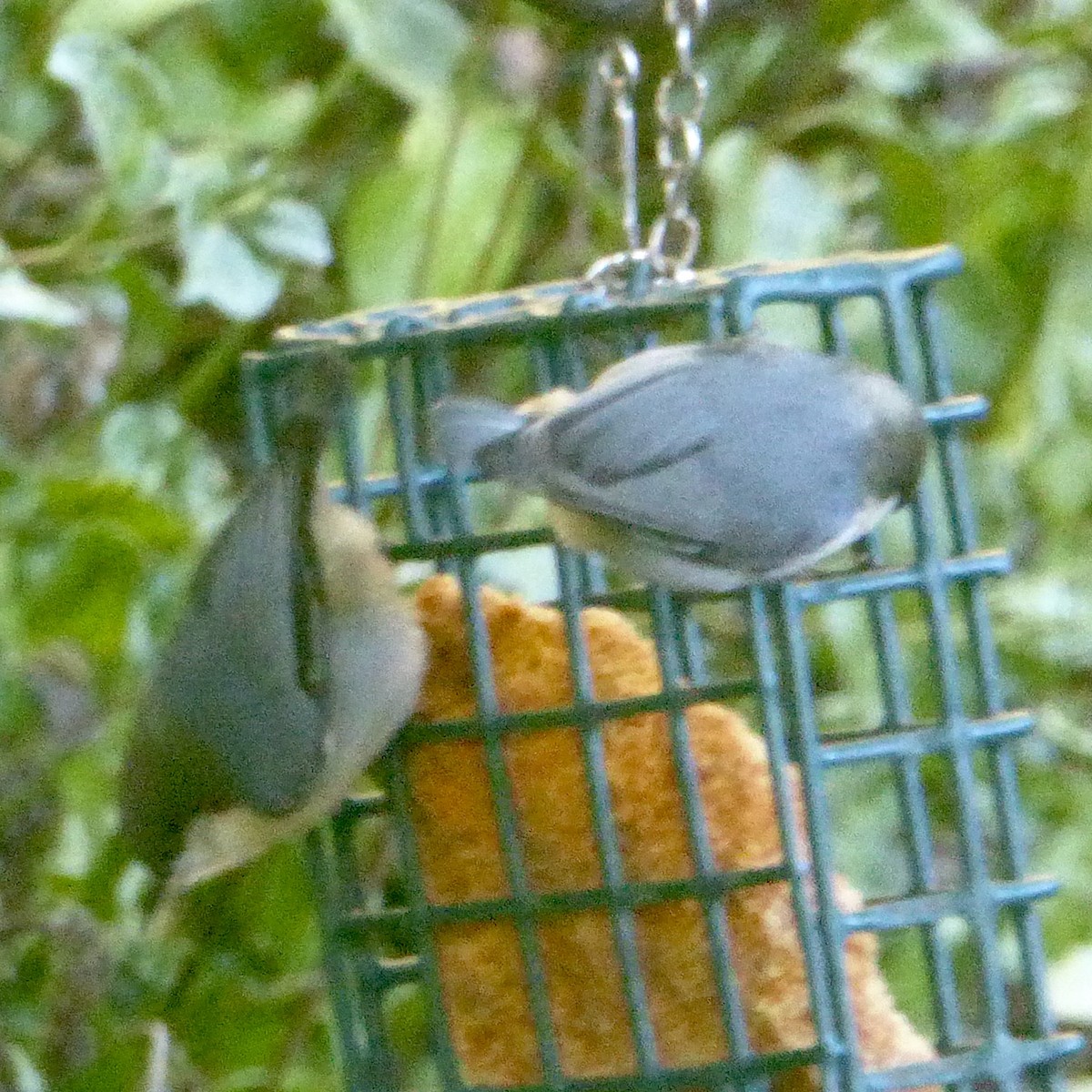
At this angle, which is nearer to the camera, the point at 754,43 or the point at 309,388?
the point at 309,388

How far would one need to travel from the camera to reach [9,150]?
8.50 ft

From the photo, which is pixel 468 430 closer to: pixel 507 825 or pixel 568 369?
pixel 568 369

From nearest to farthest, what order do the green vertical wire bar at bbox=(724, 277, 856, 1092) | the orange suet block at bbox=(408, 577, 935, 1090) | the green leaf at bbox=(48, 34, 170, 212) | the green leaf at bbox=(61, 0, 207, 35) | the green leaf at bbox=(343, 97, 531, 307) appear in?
the green vertical wire bar at bbox=(724, 277, 856, 1092) → the orange suet block at bbox=(408, 577, 935, 1090) → the green leaf at bbox=(48, 34, 170, 212) → the green leaf at bbox=(61, 0, 207, 35) → the green leaf at bbox=(343, 97, 531, 307)

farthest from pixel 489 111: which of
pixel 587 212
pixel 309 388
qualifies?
pixel 309 388

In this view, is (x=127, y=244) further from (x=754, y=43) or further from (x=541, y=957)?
(x=754, y=43)

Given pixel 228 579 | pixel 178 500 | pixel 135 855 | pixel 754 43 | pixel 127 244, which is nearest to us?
pixel 228 579

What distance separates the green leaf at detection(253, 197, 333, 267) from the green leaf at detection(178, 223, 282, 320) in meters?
0.02

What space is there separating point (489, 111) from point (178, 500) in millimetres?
601

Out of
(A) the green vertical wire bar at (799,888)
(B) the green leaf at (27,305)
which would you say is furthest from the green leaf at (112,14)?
(A) the green vertical wire bar at (799,888)

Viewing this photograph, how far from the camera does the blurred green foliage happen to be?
230cm

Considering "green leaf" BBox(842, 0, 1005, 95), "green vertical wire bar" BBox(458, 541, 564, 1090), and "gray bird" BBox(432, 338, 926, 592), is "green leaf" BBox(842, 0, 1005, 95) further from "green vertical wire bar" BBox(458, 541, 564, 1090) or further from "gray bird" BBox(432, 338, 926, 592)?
"green vertical wire bar" BBox(458, 541, 564, 1090)

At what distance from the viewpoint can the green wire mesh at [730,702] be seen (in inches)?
73.0

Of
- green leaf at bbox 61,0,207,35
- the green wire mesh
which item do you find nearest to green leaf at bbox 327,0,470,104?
green leaf at bbox 61,0,207,35

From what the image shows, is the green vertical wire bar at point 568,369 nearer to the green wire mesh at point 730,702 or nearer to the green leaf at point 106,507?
the green wire mesh at point 730,702
